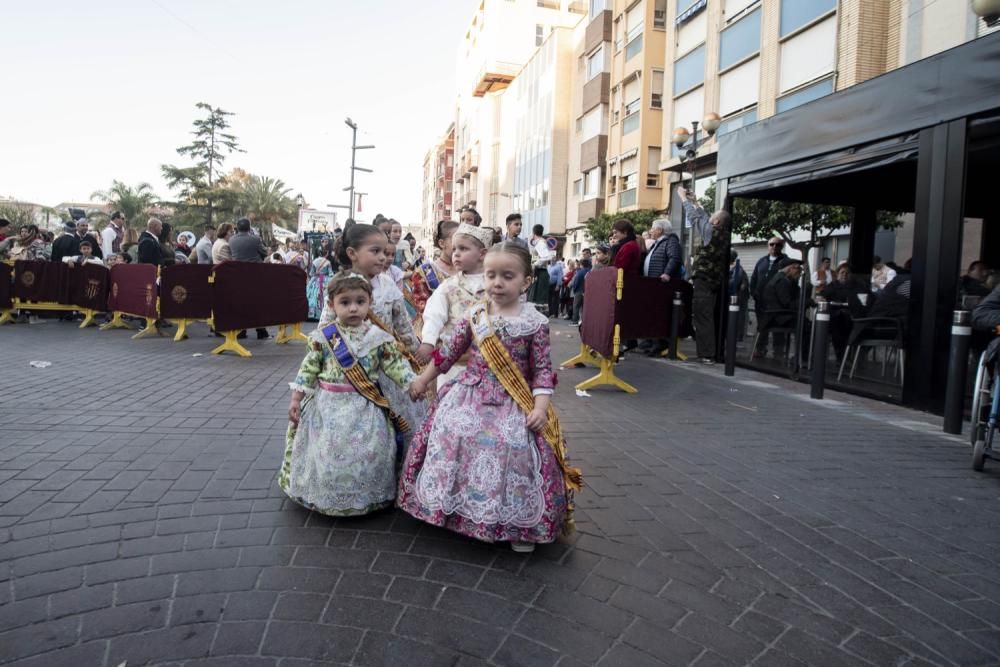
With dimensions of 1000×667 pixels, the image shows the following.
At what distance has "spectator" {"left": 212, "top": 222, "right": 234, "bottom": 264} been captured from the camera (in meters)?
12.9

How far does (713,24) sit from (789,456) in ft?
80.8

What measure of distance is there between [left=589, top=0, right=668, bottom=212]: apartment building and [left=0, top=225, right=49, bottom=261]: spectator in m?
23.9

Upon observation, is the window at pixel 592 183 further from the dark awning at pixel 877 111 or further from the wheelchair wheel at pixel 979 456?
the wheelchair wheel at pixel 979 456

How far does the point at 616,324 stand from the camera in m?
8.20

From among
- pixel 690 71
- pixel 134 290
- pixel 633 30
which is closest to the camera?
pixel 134 290

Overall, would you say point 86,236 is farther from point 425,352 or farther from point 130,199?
point 130,199

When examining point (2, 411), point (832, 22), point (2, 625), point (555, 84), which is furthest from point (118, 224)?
point (555, 84)

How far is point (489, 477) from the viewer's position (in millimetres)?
3115

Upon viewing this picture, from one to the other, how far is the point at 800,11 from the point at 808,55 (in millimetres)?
1603

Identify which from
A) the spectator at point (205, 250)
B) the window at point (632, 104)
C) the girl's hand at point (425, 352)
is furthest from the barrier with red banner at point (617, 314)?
the window at point (632, 104)

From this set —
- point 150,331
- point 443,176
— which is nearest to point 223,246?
point 150,331

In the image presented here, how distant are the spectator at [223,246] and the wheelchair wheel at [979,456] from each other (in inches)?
451

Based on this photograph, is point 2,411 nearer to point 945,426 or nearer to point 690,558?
point 690,558

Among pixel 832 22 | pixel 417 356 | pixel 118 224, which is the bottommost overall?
pixel 417 356
